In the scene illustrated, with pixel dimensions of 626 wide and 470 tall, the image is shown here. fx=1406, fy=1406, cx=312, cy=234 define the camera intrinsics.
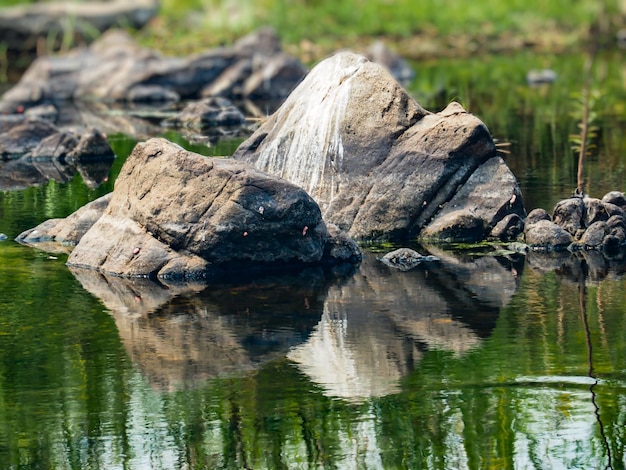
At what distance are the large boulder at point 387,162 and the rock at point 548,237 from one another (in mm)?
581

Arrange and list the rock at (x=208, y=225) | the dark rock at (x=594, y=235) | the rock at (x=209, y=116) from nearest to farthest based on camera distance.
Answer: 1. the rock at (x=208, y=225)
2. the dark rock at (x=594, y=235)
3. the rock at (x=209, y=116)

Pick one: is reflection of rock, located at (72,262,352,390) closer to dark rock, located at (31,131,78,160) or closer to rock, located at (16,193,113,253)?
rock, located at (16,193,113,253)

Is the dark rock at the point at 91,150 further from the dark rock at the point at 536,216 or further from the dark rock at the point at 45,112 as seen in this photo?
the dark rock at the point at 536,216

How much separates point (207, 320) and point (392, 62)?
89.7 feet

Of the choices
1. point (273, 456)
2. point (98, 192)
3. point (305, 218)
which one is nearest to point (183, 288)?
point (305, 218)

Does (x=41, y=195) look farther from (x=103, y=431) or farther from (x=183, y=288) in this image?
(x=103, y=431)

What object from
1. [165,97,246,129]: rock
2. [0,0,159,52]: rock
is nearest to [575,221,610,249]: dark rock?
[165,97,246,129]: rock

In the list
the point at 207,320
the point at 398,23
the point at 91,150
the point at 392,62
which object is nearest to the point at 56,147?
the point at 91,150

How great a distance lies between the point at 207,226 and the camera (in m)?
13.6

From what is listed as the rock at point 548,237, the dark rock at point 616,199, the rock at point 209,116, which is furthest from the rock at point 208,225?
the rock at point 209,116

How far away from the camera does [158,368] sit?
10.8 meters

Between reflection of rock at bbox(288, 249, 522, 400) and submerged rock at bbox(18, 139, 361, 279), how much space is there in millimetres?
745

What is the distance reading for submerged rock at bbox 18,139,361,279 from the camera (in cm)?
1365

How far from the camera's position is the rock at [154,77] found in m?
34.5
